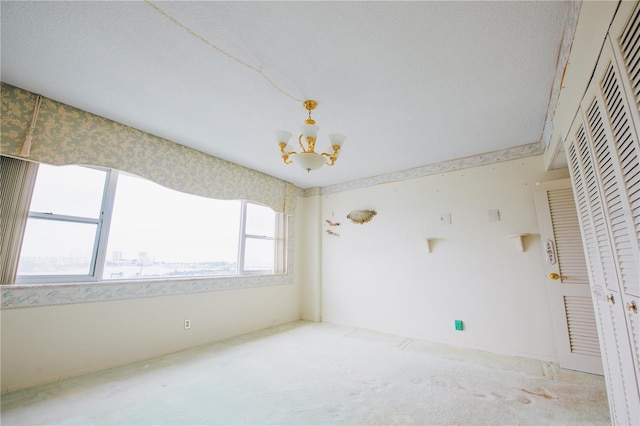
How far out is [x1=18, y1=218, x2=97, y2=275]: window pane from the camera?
235 cm

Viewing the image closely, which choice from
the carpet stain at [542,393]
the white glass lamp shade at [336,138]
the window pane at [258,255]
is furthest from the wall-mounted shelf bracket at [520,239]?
the window pane at [258,255]

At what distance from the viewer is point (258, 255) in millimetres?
4371

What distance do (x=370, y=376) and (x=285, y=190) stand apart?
3.18 metres

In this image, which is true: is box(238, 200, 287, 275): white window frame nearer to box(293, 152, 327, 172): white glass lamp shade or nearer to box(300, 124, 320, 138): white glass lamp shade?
box(293, 152, 327, 172): white glass lamp shade

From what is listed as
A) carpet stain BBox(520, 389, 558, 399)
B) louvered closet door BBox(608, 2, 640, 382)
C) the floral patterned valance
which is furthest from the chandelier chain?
carpet stain BBox(520, 389, 558, 399)

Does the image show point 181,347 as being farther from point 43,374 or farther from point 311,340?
point 311,340

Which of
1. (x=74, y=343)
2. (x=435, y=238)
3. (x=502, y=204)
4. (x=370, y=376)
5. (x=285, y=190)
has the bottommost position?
(x=370, y=376)

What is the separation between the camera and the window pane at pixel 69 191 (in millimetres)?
2453

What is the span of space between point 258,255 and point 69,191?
97.4 inches

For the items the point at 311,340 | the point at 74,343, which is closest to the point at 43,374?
the point at 74,343

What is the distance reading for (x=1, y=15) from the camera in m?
1.57

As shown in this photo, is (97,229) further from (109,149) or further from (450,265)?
(450,265)

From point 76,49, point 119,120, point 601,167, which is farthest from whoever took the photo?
point 119,120

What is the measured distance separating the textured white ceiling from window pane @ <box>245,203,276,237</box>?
5.21 ft
